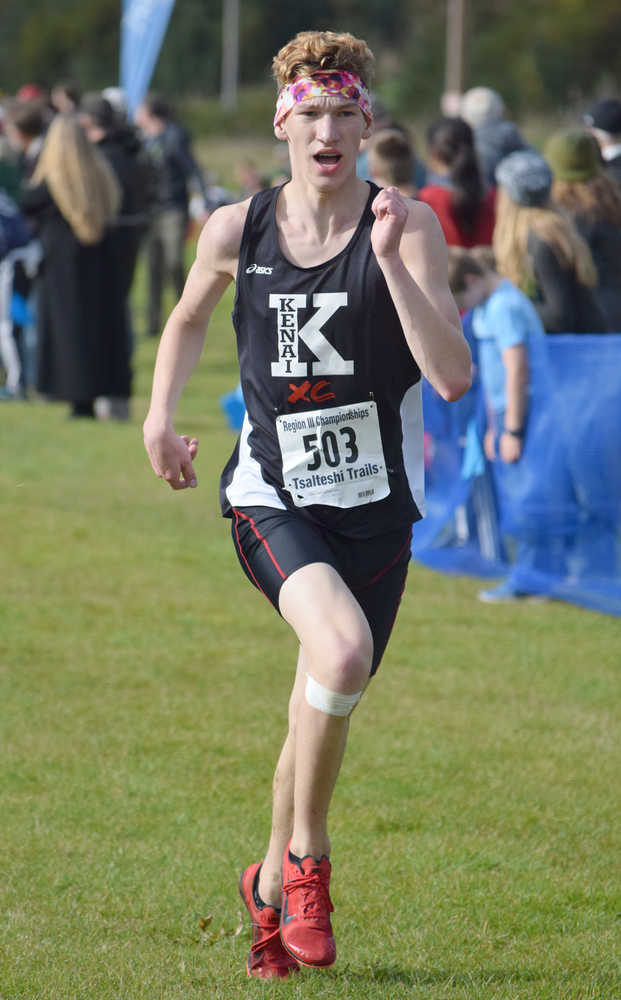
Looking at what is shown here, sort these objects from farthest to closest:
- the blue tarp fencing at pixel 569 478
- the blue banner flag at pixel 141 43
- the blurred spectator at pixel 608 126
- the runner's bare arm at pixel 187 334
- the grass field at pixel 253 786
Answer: the blue banner flag at pixel 141 43 < the blurred spectator at pixel 608 126 < the blue tarp fencing at pixel 569 478 < the grass field at pixel 253 786 < the runner's bare arm at pixel 187 334

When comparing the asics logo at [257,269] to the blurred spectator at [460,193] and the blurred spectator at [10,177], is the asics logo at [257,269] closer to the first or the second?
the blurred spectator at [460,193]

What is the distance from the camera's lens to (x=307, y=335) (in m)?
3.53

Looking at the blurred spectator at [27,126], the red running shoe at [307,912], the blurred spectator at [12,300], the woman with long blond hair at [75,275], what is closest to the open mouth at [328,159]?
the red running shoe at [307,912]

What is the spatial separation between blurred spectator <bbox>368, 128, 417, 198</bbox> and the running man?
516 centimetres

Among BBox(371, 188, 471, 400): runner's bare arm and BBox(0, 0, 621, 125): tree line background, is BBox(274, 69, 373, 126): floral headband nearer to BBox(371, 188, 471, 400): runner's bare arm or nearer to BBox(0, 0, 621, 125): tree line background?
BBox(371, 188, 471, 400): runner's bare arm

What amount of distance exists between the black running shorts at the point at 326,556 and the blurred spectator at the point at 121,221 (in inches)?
355

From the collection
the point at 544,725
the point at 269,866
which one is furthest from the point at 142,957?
the point at 544,725

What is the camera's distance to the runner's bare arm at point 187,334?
3652 millimetres

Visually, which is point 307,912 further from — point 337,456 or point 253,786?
point 253,786

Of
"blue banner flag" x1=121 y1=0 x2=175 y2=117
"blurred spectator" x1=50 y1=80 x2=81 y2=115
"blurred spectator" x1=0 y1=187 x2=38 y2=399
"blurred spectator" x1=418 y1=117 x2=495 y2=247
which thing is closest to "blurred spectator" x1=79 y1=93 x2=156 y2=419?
"blurred spectator" x1=0 y1=187 x2=38 y2=399

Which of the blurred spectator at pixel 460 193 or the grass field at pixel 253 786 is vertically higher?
the blurred spectator at pixel 460 193

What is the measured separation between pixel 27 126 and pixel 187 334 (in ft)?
33.5

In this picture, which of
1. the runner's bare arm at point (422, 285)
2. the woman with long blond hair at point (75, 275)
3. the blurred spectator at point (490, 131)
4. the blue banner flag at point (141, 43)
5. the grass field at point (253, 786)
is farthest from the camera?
the blue banner flag at point (141, 43)

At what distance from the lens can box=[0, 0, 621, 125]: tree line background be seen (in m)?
62.2
